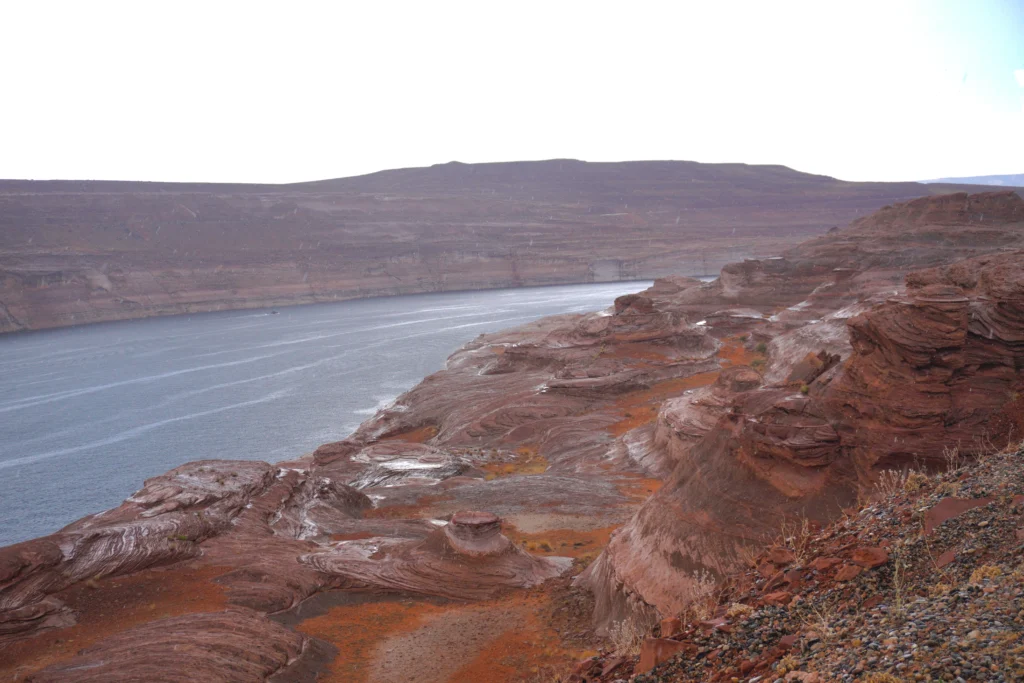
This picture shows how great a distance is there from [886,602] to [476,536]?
9.98m

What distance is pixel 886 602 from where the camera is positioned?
5.39 m

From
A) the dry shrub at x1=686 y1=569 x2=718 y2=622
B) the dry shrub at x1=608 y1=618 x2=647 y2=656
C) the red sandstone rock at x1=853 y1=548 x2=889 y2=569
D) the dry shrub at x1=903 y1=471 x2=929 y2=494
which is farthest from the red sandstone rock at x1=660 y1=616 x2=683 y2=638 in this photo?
the dry shrub at x1=903 y1=471 x2=929 y2=494

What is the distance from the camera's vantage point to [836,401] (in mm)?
11977

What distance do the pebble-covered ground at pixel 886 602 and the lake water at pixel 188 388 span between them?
31.0 metres

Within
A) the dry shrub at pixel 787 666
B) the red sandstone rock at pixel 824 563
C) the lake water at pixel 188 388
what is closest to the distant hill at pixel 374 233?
the lake water at pixel 188 388

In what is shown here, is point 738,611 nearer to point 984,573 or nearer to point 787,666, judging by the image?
point 787,666

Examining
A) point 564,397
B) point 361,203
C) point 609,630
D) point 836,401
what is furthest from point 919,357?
point 361,203

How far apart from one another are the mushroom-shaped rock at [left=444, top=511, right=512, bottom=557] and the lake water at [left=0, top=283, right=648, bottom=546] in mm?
22969

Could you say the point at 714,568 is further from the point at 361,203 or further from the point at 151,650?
the point at 361,203

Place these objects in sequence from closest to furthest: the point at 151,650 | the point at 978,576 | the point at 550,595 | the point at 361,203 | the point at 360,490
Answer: the point at 978,576
the point at 151,650
the point at 550,595
the point at 360,490
the point at 361,203

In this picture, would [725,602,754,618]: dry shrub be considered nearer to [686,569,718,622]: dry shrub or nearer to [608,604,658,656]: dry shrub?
[686,569,718,622]: dry shrub

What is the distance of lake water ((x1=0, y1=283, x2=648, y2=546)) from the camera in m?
36.4

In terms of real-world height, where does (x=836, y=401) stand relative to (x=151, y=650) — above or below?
above

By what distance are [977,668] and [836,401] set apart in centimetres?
870
